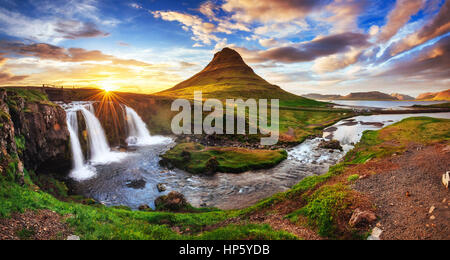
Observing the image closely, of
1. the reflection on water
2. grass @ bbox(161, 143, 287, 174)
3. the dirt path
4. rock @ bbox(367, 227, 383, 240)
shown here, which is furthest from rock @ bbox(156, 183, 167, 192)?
rock @ bbox(367, 227, 383, 240)

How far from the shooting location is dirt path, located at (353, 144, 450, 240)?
9930mm

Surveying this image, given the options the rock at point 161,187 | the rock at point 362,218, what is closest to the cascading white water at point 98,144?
the rock at point 161,187

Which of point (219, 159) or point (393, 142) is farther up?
point (393, 142)

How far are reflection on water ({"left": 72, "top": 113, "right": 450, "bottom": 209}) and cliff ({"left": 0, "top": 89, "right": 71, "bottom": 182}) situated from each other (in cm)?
708

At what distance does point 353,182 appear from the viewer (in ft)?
58.5

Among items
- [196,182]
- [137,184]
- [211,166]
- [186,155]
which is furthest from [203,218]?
[186,155]

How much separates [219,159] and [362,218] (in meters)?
29.6

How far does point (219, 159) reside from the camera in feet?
130

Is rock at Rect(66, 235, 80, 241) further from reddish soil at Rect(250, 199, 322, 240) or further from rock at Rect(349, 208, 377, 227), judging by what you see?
rock at Rect(349, 208, 377, 227)

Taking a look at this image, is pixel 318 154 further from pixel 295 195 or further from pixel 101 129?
pixel 101 129

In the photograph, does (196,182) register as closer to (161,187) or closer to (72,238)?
(161,187)

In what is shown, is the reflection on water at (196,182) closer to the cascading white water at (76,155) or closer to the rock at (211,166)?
the rock at (211,166)

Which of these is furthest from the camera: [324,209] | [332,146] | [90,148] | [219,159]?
[332,146]

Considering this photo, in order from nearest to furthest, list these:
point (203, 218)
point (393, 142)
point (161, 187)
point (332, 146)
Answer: point (203, 218) < point (161, 187) < point (393, 142) < point (332, 146)
